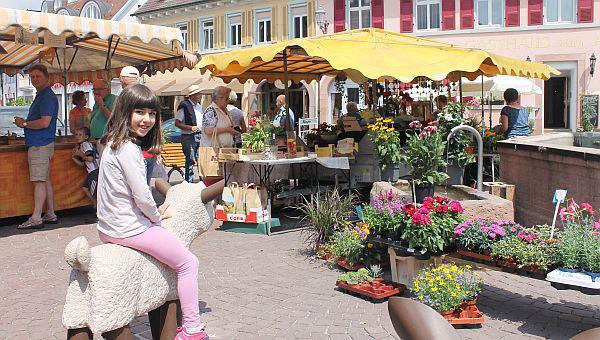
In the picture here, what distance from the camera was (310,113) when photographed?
98.4 feet

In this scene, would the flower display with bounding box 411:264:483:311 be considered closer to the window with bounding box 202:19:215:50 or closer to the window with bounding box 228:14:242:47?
the window with bounding box 228:14:242:47

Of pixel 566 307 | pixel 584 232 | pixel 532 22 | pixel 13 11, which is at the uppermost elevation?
pixel 532 22

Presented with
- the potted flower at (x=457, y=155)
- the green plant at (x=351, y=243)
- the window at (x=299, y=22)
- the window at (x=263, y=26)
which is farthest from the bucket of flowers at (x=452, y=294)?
the window at (x=263, y=26)

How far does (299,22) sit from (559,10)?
446 inches

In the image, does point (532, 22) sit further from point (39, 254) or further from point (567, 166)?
point (39, 254)

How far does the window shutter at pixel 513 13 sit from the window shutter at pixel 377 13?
510cm

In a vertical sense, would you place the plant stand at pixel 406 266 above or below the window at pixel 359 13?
below

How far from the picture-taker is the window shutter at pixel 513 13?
→ 997 inches

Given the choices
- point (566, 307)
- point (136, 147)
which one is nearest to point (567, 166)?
point (566, 307)

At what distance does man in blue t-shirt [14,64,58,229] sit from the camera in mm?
8727

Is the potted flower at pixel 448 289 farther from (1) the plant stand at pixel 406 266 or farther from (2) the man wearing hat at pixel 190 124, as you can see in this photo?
(2) the man wearing hat at pixel 190 124

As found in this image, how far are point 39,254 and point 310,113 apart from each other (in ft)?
75.9

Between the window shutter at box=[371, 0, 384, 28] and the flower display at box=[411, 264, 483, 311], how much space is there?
2357 centimetres

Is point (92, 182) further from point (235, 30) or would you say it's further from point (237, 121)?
point (235, 30)
